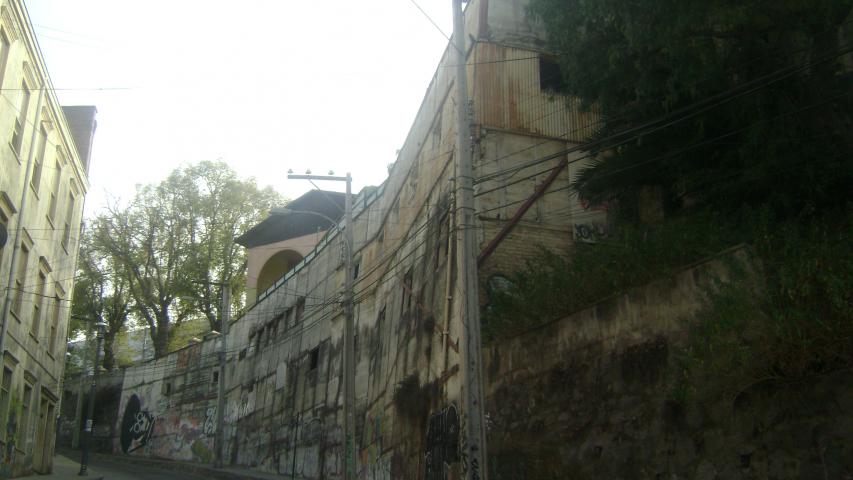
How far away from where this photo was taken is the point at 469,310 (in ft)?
37.6

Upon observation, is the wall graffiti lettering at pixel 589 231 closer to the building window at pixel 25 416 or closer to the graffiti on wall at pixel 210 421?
the building window at pixel 25 416

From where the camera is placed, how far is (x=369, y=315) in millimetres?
23766

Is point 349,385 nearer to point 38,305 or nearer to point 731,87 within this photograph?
point 38,305

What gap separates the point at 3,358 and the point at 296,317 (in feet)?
43.2

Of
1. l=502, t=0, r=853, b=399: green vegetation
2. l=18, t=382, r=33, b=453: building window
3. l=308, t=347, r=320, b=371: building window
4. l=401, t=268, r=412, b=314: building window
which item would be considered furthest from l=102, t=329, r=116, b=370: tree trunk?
l=502, t=0, r=853, b=399: green vegetation

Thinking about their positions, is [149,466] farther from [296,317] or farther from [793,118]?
[793,118]

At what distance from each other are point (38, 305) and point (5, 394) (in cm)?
378

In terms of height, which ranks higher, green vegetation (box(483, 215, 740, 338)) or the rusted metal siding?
the rusted metal siding

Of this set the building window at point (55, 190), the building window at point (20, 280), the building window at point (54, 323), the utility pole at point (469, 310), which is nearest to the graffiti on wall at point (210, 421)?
the building window at point (54, 323)

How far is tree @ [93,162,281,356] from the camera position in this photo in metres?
42.6

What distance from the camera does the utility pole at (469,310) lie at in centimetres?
1075

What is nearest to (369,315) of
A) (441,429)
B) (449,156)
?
(449,156)

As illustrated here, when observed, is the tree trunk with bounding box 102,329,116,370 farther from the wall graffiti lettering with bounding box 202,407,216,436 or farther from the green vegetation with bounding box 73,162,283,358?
the wall graffiti lettering with bounding box 202,407,216,436

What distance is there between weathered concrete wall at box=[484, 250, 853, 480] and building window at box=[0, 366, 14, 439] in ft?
42.6
